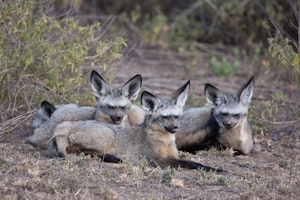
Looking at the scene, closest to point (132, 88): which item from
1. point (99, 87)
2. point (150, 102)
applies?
point (99, 87)

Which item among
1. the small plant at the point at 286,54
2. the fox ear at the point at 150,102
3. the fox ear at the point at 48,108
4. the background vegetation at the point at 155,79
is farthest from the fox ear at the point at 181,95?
the fox ear at the point at 48,108

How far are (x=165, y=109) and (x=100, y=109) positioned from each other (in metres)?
1.34

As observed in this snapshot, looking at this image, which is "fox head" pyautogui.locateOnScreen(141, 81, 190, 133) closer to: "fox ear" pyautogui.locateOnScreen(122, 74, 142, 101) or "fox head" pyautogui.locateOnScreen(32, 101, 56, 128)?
"fox ear" pyautogui.locateOnScreen(122, 74, 142, 101)

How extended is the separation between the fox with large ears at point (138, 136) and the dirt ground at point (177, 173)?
1.10ft

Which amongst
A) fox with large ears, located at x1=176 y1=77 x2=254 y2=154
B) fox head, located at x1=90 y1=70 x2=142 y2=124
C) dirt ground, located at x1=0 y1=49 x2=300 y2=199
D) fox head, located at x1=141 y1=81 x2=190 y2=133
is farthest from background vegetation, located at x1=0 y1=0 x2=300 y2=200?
fox head, located at x1=141 y1=81 x2=190 y2=133

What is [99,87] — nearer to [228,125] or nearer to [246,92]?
[228,125]

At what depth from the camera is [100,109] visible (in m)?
9.60

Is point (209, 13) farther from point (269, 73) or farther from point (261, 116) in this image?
point (261, 116)

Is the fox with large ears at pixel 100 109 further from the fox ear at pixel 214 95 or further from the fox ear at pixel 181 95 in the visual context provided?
the fox ear at pixel 214 95

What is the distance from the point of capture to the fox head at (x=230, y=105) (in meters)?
9.62

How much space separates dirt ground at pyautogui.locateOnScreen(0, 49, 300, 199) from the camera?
22.6ft

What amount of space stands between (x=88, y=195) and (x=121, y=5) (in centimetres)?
1225

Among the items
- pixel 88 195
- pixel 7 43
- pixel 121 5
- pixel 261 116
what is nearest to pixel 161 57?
pixel 121 5

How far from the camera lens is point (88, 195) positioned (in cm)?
675
